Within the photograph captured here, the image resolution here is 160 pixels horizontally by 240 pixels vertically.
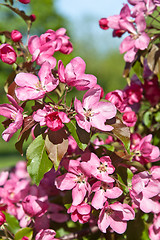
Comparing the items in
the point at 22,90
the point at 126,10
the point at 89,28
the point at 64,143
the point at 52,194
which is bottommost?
the point at 89,28

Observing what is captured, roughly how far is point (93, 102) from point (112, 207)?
336 millimetres

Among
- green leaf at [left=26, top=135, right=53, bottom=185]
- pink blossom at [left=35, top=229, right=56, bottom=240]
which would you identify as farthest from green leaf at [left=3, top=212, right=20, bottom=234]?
green leaf at [left=26, top=135, right=53, bottom=185]

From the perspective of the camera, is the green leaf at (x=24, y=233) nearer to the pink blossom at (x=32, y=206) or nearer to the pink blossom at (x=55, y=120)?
the pink blossom at (x=32, y=206)

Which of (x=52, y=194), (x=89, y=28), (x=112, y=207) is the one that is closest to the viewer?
(x=112, y=207)

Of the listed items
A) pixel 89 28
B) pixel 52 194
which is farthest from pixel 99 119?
pixel 89 28

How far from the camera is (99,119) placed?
3.10ft

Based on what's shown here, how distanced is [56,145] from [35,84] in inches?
8.7

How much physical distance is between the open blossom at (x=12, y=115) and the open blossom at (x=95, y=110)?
0.18 meters

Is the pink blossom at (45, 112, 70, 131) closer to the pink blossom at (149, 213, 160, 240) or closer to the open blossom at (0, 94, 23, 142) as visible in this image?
the open blossom at (0, 94, 23, 142)

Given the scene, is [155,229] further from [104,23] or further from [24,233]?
[104,23]

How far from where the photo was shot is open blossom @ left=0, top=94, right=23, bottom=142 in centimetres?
91

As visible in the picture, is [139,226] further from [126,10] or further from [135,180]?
[126,10]

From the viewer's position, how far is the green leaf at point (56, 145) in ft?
2.97

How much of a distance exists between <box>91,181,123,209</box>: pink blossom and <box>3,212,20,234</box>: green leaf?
1.68 ft
